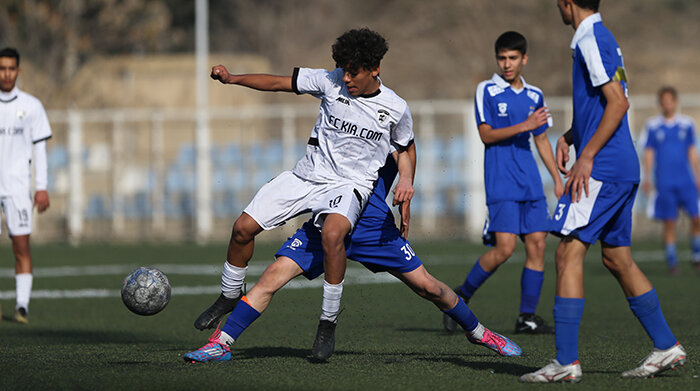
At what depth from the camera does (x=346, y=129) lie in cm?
677

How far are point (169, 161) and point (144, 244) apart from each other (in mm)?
3113

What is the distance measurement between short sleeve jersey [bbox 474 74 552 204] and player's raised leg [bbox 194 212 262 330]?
274cm

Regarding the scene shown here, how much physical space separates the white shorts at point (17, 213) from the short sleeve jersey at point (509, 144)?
4315mm

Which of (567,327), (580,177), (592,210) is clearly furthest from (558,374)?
(580,177)

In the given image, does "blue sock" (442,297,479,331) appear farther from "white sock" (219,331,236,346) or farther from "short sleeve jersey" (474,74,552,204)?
"short sleeve jersey" (474,74,552,204)

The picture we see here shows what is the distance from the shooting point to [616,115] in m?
5.65

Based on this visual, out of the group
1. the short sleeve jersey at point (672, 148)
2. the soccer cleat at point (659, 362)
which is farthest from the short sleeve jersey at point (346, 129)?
the short sleeve jersey at point (672, 148)

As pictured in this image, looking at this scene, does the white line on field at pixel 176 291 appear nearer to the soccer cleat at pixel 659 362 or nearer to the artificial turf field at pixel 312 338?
the artificial turf field at pixel 312 338

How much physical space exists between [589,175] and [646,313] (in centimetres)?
97

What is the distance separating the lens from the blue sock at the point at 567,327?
578cm

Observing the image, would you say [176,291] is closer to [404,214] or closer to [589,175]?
[404,214]

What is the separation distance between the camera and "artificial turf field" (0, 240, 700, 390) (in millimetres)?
6000

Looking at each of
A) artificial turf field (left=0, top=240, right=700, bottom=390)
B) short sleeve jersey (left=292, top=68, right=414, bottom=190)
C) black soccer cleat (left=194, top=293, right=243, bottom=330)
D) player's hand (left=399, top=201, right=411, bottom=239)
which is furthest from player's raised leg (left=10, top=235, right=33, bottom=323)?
player's hand (left=399, top=201, right=411, bottom=239)

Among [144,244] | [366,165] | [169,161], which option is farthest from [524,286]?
[169,161]
